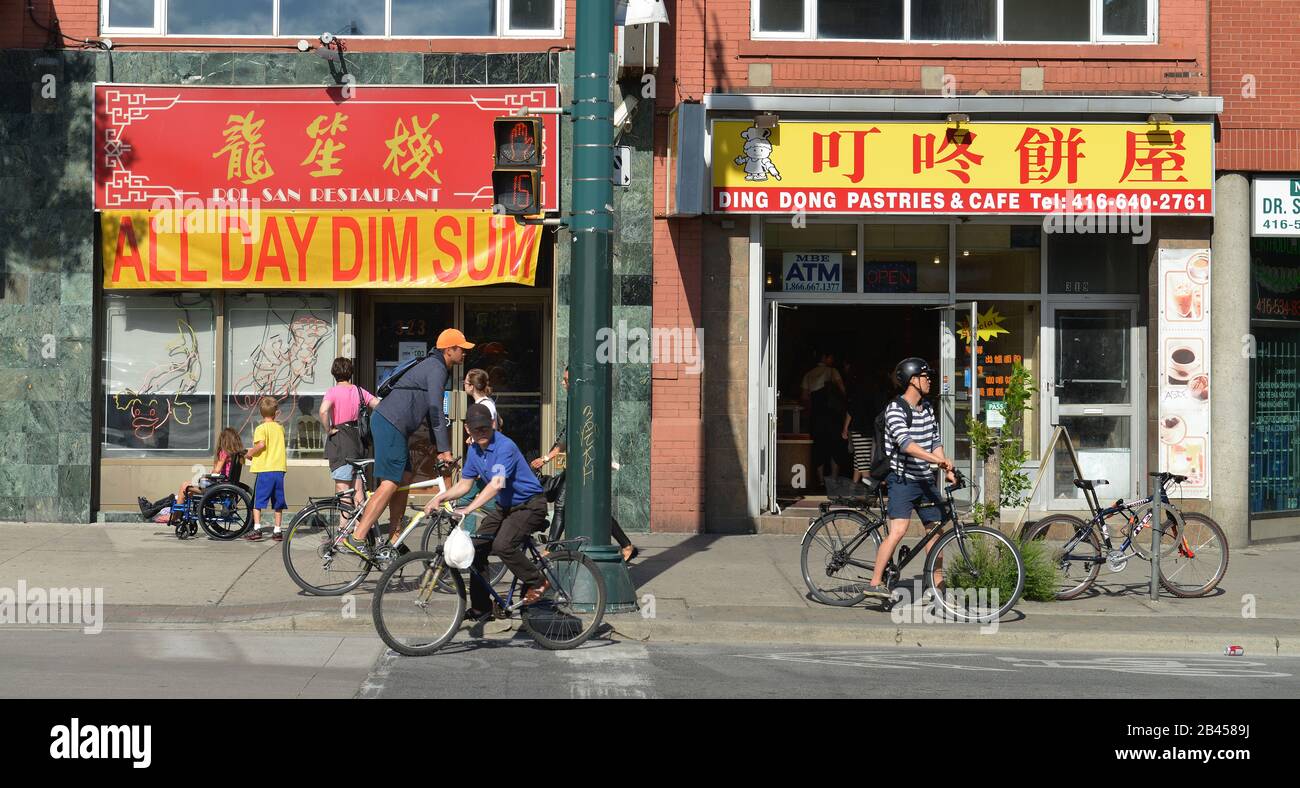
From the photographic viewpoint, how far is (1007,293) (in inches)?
583

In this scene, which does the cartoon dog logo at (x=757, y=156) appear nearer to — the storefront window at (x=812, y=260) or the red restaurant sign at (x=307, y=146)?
the storefront window at (x=812, y=260)

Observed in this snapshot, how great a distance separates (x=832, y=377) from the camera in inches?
601

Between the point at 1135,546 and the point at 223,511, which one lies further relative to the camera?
the point at 223,511

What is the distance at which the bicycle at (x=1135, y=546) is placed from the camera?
35.1ft

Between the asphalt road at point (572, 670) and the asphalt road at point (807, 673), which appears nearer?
the asphalt road at point (572, 670)

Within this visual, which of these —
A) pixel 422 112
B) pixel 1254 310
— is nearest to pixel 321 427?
pixel 422 112

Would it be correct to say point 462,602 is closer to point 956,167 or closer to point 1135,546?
point 1135,546

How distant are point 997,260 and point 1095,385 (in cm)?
Answer: 179

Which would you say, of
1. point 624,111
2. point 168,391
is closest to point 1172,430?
point 624,111

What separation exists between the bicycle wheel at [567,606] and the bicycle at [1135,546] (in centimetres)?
394

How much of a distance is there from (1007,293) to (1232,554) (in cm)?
365

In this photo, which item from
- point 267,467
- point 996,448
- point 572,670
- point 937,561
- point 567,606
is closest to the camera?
point 572,670

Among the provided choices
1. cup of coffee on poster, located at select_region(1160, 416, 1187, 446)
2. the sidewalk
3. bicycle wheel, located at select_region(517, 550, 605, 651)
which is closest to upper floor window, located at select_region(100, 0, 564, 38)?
the sidewalk

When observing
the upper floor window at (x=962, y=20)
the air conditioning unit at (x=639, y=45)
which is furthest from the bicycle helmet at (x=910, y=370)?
the upper floor window at (x=962, y=20)
